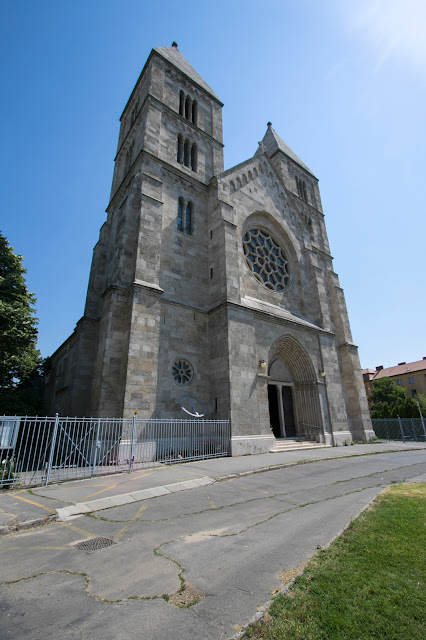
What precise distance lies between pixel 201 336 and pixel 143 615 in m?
13.5

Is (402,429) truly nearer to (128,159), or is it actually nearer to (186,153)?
A: (186,153)

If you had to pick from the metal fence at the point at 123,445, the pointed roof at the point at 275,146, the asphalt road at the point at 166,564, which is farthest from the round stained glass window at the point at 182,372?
the pointed roof at the point at 275,146

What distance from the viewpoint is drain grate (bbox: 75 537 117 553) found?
13.6 ft

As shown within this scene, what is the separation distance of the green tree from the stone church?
2503 millimetres

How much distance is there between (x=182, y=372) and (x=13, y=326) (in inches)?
340

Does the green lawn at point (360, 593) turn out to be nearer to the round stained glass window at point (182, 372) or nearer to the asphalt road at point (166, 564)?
the asphalt road at point (166, 564)

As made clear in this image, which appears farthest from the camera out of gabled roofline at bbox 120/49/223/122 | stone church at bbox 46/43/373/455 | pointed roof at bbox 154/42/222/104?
pointed roof at bbox 154/42/222/104

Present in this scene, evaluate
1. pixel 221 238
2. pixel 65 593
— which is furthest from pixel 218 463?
pixel 221 238

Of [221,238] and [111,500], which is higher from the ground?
[221,238]

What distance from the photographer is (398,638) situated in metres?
2.28

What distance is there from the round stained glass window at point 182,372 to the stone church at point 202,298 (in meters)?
0.07

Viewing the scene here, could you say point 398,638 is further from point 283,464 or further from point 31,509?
point 283,464

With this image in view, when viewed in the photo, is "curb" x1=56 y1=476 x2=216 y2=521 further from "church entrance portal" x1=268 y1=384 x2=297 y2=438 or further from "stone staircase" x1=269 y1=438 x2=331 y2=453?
"church entrance portal" x1=268 y1=384 x2=297 y2=438

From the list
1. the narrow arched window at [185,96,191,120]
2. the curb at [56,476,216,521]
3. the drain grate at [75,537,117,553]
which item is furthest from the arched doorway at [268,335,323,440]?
the narrow arched window at [185,96,191,120]
